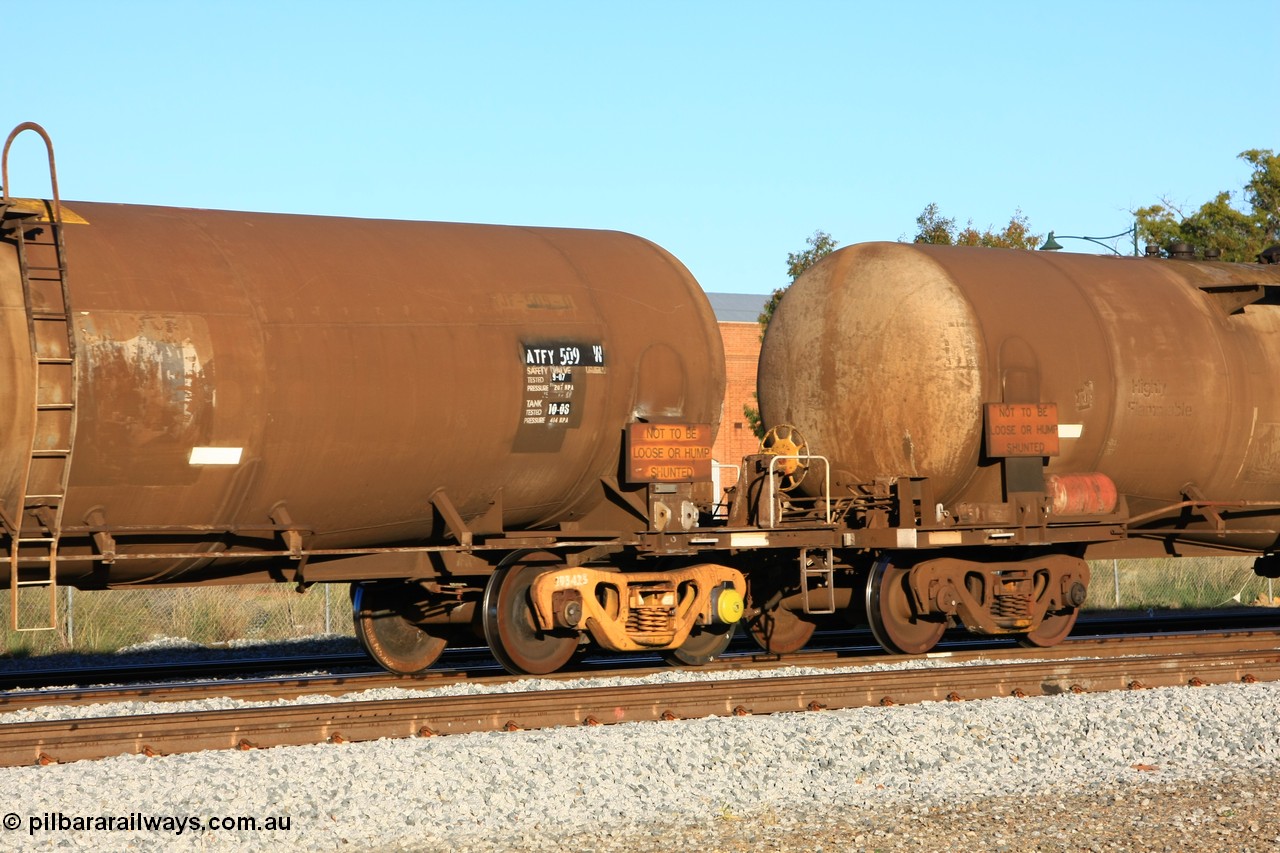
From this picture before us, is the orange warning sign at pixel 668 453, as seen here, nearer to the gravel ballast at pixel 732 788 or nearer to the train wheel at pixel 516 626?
the train wheel at pixel 516 626

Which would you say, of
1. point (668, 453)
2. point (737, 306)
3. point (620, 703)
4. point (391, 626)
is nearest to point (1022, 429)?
point (668, 453)

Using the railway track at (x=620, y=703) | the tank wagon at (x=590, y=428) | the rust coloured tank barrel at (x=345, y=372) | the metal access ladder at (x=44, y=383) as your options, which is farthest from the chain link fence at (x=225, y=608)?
the railway track at (x=620, y=703)

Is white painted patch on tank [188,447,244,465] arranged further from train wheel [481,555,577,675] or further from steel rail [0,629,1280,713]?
train wheel [481,555,577,675]

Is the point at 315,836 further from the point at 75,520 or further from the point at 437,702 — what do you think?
the point at 75,520

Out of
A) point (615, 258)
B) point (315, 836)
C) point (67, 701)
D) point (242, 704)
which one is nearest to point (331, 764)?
point (315, 836)

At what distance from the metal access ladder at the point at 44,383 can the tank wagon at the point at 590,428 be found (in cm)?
3

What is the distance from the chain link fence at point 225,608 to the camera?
1948 cm

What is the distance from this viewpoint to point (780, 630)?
15.6 meters

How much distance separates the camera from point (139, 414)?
10.9 meters

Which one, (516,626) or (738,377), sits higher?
(738,377)

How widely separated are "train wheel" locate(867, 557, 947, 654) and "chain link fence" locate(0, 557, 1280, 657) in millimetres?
8211

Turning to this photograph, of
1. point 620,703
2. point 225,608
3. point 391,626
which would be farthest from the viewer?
point 225,608

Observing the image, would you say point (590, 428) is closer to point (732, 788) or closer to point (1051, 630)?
point (732, 788)

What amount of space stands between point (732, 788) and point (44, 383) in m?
5.74
